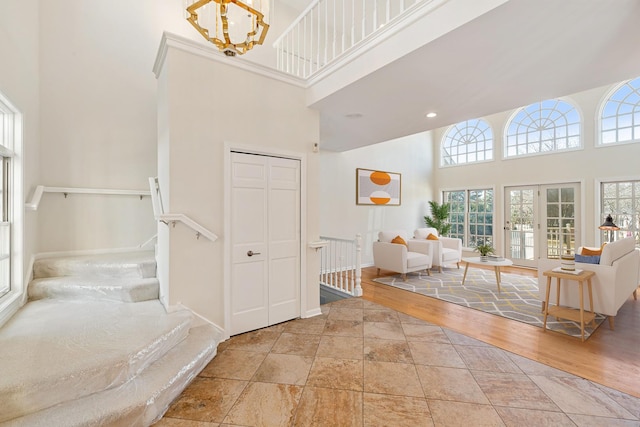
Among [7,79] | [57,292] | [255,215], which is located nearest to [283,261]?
[255,215]

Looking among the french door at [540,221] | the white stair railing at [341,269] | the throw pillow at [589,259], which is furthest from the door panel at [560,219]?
the white stair railing at [341,269]

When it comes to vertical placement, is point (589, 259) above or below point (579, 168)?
below

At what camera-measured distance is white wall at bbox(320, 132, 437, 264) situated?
19.7ft

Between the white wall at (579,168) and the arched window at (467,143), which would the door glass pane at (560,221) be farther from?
the arched window at (467,143)

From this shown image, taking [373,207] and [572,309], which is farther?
[373,207]

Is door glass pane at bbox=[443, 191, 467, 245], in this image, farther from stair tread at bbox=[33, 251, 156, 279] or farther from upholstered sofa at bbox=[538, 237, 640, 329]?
stair tread at bbox=[33, 251, 156, 279]

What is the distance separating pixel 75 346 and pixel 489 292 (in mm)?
5129

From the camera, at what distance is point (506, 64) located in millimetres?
2453

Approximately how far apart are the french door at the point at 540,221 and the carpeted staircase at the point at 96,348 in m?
6.96

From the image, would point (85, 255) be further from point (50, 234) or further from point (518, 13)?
point (518, 13)

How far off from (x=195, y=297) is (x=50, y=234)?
200 cm

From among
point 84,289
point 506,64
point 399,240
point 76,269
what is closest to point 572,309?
point 399,240

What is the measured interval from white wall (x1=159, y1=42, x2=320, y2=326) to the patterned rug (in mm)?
3381

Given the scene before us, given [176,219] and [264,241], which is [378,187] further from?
[176,219]
